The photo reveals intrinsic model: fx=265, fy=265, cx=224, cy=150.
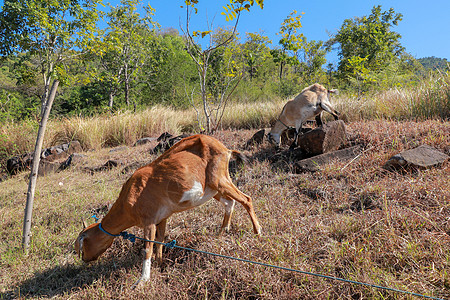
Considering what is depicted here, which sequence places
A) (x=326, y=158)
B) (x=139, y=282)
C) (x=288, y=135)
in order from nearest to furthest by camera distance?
(x=139, y=282), (x=326, y=158), (x=288, y=135)

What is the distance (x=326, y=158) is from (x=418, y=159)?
122 cm

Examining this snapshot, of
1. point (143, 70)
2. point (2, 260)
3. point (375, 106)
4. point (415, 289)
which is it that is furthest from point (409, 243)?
point (143, 70)

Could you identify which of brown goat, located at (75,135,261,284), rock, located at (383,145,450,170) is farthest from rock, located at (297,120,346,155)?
brown goat, located at (75,135,261,284)

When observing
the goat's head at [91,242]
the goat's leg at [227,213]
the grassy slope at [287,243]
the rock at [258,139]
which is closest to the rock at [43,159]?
A: the grassy slope at [287,243]

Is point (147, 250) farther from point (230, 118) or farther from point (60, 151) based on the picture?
point (230, 118)

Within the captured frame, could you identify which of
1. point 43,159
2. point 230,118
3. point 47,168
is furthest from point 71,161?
point 230,118

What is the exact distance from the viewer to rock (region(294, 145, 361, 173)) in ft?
14.0

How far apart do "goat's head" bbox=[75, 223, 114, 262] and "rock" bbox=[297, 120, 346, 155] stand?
343 centimetres

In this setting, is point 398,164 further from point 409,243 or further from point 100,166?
point 100,166

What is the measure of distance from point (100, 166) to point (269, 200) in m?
4.47

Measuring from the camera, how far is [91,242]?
2.38 m

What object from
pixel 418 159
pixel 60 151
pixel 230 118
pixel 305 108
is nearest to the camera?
pixel 418 159

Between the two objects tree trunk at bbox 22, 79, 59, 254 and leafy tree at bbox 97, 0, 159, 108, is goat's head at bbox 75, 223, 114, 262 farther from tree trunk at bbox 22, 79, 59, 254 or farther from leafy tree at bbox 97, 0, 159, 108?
leafy tree at bbox 97, 0, 159, 108

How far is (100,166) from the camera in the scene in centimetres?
623
